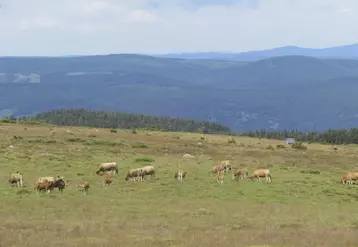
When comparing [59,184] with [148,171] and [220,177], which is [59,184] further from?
[220,177]

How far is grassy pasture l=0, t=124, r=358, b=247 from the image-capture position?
2489 cm

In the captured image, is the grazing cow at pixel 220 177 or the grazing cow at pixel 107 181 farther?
the grazing cow at pixel 220 177

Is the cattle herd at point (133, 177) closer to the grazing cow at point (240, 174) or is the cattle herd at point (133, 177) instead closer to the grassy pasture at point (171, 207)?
the grazing cow at point (240, 174)

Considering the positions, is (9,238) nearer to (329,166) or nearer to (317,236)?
(317,236)

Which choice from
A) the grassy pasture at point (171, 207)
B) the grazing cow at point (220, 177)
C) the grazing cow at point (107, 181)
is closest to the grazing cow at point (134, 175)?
the grassy pasture at point (171, 207)

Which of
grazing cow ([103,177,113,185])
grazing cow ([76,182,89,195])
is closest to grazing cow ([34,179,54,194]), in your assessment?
grazing cow ([76,182,89,195])

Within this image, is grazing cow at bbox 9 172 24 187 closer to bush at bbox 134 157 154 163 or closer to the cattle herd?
the cattle herd

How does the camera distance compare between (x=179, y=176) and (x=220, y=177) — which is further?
(x=220, y=177)

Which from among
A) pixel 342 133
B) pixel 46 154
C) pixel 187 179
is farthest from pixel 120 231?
pixel 342 133

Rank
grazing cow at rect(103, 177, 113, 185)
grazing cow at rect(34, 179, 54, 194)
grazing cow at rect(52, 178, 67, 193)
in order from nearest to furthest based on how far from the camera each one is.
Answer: grazing cow at rect(34, 179, 54, 194), grazing cow at rect(52, 178, 67, 193), grazing cow at rect(103, 177, 113, 185)

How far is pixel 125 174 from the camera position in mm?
48312

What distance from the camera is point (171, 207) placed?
116 feet

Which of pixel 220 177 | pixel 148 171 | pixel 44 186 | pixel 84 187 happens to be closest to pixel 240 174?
pixel 220 177

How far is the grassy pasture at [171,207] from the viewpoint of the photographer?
2489 centimetres
